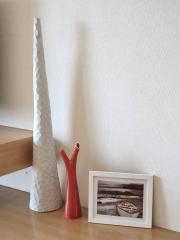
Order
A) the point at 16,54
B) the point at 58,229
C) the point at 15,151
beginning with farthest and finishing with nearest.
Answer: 1. the point at 16,54
2. the point at 15,151
3. the point at 58,229

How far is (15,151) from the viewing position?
1414mm

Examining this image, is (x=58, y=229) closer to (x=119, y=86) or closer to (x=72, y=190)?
(x=72, y=190)

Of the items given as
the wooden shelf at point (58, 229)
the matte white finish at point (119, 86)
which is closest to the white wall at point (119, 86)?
the matte white finish at point (119, 86)

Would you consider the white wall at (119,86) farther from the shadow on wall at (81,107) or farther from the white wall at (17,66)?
the white wall at (17,66)

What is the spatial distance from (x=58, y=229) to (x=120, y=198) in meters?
0.28

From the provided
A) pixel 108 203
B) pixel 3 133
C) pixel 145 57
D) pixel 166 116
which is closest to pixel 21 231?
pixel 108 203

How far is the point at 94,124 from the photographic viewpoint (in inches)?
56.3

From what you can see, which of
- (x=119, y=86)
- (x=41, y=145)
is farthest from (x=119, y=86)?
(x=41, y=145)

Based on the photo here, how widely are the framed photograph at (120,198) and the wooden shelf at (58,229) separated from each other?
3 centimetres

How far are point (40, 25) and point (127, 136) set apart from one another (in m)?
0.60

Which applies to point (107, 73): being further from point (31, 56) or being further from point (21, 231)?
point (21, 231)

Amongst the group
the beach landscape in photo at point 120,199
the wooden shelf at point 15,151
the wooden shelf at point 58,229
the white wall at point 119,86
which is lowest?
the wooden shelf at point 58,229

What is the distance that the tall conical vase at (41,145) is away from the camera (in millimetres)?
1396

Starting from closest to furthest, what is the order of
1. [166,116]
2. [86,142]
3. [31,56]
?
1. [166,116]
2. [86,142]
3. [31,56]
